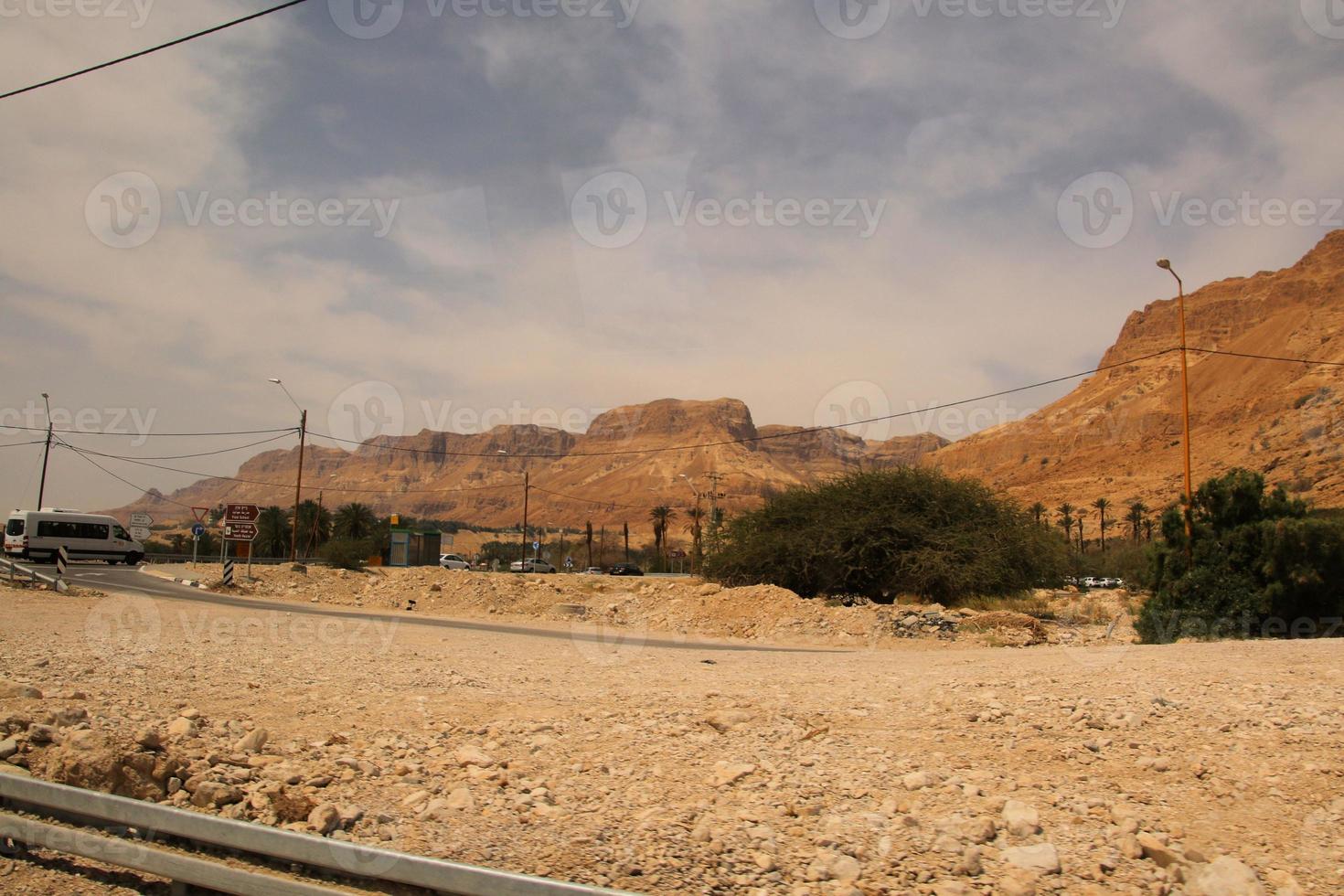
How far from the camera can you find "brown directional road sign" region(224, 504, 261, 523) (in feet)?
114

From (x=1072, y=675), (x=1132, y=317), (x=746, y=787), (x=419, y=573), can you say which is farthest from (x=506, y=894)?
(x=1132, y=317)

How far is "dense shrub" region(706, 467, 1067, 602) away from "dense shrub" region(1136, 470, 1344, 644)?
9.35 metres

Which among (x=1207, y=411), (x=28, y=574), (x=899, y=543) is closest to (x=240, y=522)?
(x=28, y=574)

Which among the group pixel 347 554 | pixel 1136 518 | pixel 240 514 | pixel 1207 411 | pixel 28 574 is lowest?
pixel 28 574

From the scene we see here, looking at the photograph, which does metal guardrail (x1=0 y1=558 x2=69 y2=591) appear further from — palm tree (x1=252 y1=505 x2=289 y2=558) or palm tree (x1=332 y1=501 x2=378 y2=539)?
palm tree (x1=332 y1=501 x2=378 y2=539)

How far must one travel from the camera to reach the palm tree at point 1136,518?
Answer: 81887mm

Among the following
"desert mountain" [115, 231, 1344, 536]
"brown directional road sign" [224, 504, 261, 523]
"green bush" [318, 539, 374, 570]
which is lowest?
"green bush" [318, 539, 374, 570]

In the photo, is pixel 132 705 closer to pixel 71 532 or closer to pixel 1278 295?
pixel 71 532

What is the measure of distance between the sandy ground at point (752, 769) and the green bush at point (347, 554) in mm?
45448

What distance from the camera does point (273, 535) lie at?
81.5 m

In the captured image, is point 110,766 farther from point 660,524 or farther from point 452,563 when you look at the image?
point 660,524

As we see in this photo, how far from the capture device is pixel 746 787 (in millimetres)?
6832

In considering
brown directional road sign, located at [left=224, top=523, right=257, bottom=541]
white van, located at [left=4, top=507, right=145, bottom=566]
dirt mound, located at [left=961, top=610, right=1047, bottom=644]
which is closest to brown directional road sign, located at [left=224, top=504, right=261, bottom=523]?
brown directional road sign, located at [left=224, top=523, right=257, bottom=541]

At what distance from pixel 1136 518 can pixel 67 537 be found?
273ft
